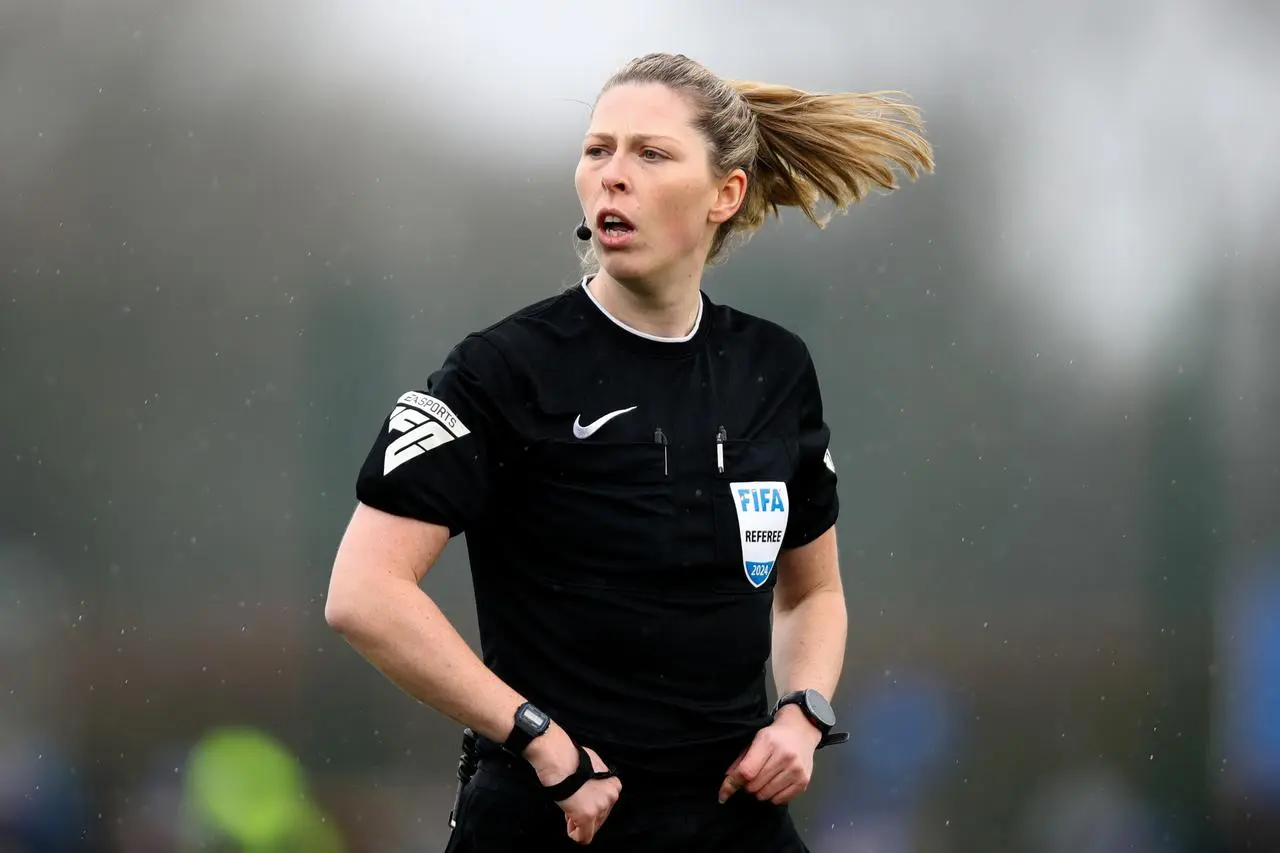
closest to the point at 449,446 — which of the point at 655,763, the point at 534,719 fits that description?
the point at 534,719

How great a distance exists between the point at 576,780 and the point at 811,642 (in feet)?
1.65

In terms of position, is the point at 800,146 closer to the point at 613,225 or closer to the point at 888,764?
the point at 613,225

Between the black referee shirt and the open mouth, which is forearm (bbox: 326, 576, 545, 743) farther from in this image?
the open mouth

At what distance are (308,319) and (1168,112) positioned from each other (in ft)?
8.11

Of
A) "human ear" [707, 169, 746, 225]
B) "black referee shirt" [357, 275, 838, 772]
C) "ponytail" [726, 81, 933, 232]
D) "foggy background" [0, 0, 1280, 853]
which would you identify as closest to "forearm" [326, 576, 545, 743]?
"black referee shirt" [357, 275, 838, 772]

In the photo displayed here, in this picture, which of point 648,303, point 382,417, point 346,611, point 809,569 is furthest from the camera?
point 382,417

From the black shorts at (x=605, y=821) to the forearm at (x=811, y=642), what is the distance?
0.21 meters

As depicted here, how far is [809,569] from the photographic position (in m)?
2.10

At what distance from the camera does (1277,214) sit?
14.3ft

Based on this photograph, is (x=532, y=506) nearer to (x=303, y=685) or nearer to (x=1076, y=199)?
(x=303, y=685)

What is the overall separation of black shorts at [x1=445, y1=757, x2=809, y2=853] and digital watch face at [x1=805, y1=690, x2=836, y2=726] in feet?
0.48

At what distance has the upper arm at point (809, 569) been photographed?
2094mm

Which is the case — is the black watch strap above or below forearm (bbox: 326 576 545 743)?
below

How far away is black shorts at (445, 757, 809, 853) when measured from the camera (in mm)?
1748
